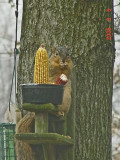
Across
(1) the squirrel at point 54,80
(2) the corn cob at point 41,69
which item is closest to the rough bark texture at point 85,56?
(1) the squirrel at point 54,80

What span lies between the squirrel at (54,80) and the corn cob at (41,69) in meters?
0.22

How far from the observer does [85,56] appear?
159 inches

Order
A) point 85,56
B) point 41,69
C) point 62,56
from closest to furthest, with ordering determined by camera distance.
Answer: point 41,69
point 62,56
point 85,56

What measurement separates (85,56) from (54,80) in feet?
1.47

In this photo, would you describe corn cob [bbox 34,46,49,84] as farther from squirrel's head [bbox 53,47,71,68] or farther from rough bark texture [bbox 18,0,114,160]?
rough bark texture [bbox 18,0,114,160]

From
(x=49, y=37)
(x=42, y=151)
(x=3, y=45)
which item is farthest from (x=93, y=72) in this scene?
(x=3, y=45)

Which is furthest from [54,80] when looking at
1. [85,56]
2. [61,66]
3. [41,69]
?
[85,56]

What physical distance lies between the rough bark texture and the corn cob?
0.55 meters

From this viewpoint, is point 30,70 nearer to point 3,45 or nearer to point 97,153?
point 97,153

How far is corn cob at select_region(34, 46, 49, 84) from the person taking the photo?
3.47m

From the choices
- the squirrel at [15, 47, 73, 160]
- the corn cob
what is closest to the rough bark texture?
the squirrel at [15, 47, 73, 160]

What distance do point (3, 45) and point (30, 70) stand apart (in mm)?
7166

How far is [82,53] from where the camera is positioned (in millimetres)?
4031

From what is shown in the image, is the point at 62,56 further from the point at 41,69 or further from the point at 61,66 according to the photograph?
the point at 41,69
